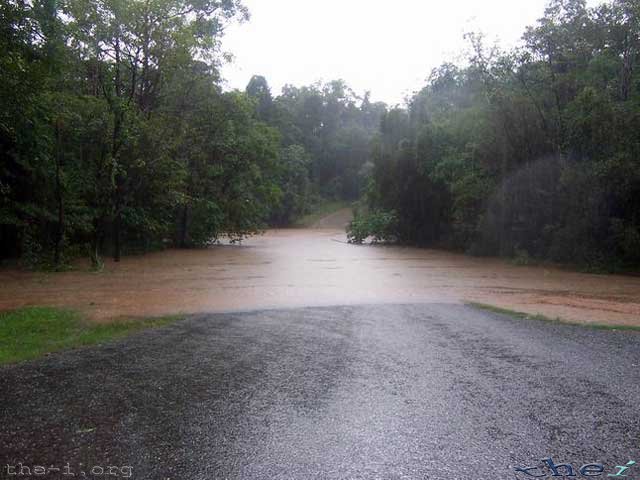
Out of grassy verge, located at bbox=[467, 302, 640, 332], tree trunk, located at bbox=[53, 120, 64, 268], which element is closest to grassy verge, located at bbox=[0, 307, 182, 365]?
grassy verge, located at bbox=[467, 302, 640, 332]

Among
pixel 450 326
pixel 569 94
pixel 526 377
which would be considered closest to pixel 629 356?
pixel 526 377

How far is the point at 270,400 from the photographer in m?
Result: 5.34

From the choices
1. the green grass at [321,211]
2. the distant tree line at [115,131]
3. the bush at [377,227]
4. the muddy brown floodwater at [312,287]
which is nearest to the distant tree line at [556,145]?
the muddy brown floodwater at [312,287]


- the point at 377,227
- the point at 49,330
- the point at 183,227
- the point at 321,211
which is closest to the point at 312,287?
the point at 49,330

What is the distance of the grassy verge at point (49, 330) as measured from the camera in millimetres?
7208

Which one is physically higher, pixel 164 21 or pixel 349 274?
pixel 164 21

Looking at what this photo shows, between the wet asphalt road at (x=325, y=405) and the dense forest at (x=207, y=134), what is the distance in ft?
25.9

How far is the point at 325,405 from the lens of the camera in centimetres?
521

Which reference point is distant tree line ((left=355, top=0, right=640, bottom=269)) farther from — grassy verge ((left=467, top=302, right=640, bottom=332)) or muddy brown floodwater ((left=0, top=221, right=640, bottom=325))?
grassy verge ((left=467, top=302, right=640, bottom=332))

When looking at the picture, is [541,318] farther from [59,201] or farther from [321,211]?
[321,211]

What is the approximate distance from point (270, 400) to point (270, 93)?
65590 millimetres

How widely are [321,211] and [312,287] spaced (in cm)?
5879

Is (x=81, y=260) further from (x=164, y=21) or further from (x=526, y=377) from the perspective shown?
(x=526, y=377)

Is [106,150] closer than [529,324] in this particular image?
No
